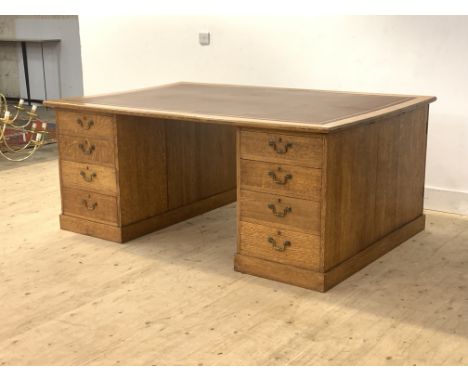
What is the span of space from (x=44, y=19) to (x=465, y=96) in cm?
583

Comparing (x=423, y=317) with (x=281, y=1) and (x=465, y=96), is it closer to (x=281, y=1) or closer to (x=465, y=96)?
(x=465, y=96)

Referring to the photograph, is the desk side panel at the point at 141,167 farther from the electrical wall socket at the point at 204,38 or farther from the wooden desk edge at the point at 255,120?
the electrical wall socket at the point at 204,38

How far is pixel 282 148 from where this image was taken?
9.27 ft

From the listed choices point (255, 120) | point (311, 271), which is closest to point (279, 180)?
point (255, 120)

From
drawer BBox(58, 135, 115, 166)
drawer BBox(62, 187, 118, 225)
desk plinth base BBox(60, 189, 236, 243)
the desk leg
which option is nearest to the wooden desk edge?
→ drawer BBox(58, 135, 115, 166)

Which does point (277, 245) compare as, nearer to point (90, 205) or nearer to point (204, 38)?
point (90, 205)

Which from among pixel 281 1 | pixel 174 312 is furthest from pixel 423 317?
pixel 281 1

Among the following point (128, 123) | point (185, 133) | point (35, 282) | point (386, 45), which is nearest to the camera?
point (35, 282)

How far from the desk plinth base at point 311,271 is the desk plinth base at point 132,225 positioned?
26.4 inches

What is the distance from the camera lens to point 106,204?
3473 millimetres

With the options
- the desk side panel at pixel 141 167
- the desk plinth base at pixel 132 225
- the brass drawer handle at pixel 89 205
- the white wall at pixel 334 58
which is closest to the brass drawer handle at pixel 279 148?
the desk side panel at pixel 141 167

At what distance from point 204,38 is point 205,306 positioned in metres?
2.49

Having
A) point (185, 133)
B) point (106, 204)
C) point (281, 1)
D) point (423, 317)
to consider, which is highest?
point (281, 1)

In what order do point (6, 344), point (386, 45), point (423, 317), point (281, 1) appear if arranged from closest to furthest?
point (6, 344), point (423, 317), point (386, 45), point (281, 1)
